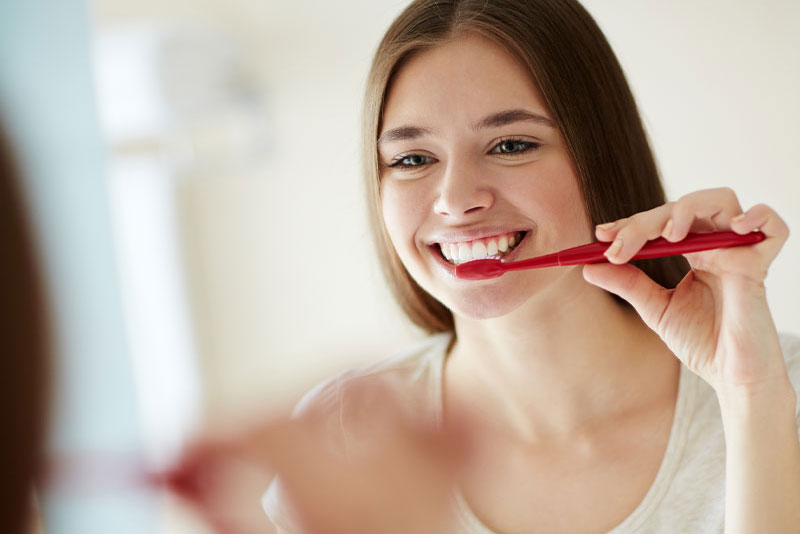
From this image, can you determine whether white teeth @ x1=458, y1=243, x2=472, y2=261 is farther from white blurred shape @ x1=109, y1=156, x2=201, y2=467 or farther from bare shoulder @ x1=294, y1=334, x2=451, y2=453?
white blurred shape @ x1=109, y1=156, x2=201, y2=467

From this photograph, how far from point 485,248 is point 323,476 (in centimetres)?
57

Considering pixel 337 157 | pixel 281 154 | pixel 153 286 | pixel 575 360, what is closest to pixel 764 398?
pixel 575 360

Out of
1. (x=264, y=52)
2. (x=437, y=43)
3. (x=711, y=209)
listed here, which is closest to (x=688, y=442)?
(x=711, y=209)

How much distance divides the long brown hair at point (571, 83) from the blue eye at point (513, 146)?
0.12 feet

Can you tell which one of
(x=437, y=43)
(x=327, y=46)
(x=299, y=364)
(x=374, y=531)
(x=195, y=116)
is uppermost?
(x=327, y=46)

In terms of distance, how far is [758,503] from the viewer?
659mm

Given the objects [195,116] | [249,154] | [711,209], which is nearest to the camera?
[711,209]

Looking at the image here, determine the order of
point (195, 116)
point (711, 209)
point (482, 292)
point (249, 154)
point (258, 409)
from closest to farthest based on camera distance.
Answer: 1. point (258, 409)
2. point (711, 209)
3. point (482, 292)
4. point (195, 116)
5. point (249, 154)

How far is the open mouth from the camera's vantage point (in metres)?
0.81

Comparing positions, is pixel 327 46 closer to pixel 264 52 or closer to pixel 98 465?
pixel 264 52

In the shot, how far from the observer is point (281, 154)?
74.1 inches

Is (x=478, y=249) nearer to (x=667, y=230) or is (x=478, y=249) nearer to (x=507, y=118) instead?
(x=507, y=118)

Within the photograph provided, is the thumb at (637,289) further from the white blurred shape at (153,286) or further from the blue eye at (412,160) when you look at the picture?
the white blurred shape at (153,286)

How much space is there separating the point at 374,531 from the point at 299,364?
174 cm
